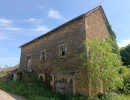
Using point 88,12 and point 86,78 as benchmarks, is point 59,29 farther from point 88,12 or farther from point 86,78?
point 86,78

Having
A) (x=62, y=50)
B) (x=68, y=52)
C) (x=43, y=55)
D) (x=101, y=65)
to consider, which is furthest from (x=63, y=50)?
(x=101, y=65)

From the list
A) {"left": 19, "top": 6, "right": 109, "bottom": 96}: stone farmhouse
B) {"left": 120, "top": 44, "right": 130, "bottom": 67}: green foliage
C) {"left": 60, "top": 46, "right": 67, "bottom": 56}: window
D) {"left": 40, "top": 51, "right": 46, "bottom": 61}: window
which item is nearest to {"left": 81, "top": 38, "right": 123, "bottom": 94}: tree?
{"left": 19, "top": 6, "right": 109, "bottom": 96}: stone farmhouse

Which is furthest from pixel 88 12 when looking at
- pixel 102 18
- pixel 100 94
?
pixel 100 94

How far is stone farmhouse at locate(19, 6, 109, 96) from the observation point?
11789 millimetres

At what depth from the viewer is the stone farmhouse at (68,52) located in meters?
11.8

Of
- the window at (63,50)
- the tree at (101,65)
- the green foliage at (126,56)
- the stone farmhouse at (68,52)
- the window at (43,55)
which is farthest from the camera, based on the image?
the green foliage at (126,56)

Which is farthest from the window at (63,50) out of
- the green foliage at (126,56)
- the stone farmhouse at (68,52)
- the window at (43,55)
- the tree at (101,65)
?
the green foliage at (126,56)

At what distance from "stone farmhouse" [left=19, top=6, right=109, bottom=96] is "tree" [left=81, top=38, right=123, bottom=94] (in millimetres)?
742

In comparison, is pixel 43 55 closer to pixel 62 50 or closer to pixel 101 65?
pixel 62 50

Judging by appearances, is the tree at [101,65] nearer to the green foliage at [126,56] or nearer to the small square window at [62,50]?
the small square window at [62,50]

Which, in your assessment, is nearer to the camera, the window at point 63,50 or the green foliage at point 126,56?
the window at point 63,50

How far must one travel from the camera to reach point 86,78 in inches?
419

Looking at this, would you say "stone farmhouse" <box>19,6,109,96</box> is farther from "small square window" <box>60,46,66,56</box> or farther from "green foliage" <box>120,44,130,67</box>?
"green foliage" <box>120,44,130,67</box>

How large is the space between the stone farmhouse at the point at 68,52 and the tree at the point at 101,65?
0.74m
